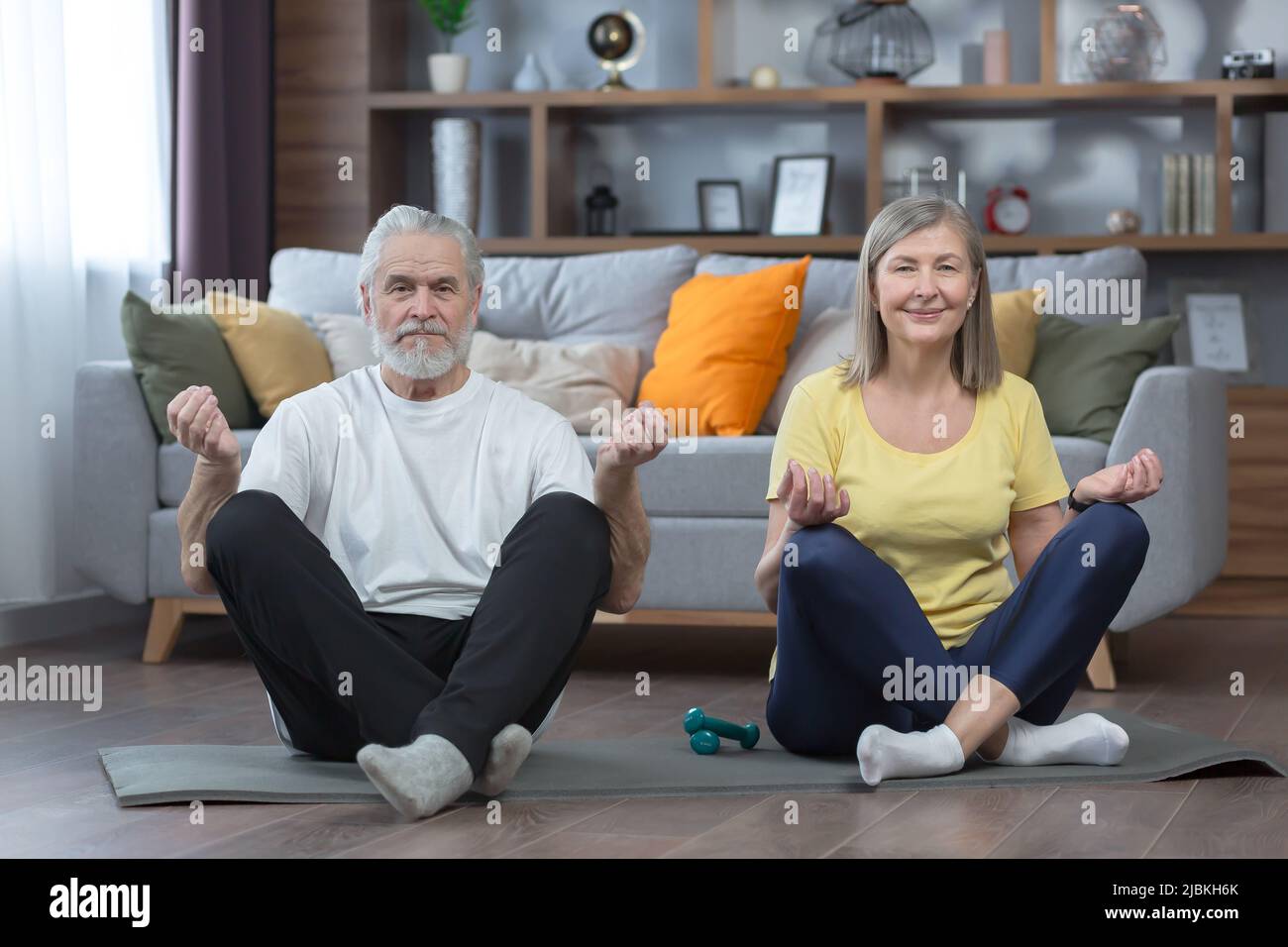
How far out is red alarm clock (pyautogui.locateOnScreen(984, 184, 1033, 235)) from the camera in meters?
4.68

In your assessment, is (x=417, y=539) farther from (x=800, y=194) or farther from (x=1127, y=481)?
(x=800, y=194)

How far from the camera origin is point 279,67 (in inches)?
187

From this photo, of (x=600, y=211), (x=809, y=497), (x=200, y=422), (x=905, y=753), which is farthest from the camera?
(x=600, y=211)

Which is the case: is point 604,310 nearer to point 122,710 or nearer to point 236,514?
point 122,710

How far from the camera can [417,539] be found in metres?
2.09

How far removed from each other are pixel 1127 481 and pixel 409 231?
99cm

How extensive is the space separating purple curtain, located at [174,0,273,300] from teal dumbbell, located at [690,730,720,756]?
238cm

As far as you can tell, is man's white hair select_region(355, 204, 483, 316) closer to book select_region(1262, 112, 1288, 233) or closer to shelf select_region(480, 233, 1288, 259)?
shelf select_region(480, 233, 1288, 259)

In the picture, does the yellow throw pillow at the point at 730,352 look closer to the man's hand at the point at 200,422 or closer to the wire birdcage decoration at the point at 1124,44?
the wire birdcage decoration at the point at 1124,44

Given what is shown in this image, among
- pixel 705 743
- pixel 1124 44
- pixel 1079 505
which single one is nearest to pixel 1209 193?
pixel 1124 44

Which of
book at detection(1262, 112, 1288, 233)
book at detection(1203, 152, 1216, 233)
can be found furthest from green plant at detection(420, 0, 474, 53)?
book at detection(1262, 112, 1288, 233)

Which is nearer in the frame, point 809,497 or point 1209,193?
point 809,497

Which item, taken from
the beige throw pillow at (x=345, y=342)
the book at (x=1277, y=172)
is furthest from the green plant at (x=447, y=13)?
the book at (x=1277, y=172)

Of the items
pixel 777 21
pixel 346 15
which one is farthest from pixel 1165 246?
pixel 346 15
